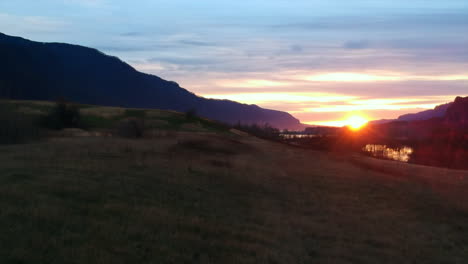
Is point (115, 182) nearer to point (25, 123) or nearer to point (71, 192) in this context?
point (71, 192)

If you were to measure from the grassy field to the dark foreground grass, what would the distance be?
3 cm

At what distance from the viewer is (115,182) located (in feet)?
52.3

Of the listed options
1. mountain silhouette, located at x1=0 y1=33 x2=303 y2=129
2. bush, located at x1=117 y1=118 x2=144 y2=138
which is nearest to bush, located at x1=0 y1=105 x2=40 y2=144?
bush, located at x1=117 y1=118 x2=144 y2=138

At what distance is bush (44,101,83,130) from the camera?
49.4m

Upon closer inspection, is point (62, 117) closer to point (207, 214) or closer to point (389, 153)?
point (207, 214)

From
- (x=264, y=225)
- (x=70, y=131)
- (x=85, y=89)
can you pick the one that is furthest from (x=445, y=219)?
(x=85, y=89)

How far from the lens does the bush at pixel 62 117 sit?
4944 cm

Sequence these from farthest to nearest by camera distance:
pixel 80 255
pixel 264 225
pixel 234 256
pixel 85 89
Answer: pixel 85 89
pixel 264 225
pixel 234 256
pixel 80 255

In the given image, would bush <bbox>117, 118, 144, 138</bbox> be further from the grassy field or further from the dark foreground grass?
the dark foreground grass

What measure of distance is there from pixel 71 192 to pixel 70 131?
1344 inches

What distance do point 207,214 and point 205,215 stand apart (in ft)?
0.63

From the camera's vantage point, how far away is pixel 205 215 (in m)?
13.7

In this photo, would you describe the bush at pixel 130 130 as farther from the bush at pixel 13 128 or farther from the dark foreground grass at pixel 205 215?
the dark foreground grass at pixel 205 215

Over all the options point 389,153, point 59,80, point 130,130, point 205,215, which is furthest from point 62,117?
point 59,80
